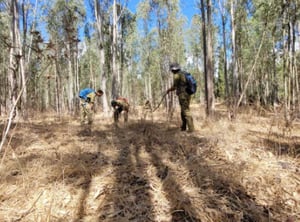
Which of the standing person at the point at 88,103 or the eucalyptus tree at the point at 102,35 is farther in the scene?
the eucalyptus tree at the point at 102,35

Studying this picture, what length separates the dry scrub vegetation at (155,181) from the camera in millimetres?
2334

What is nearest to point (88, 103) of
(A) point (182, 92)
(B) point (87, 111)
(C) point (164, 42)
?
(B) point (87, 111)

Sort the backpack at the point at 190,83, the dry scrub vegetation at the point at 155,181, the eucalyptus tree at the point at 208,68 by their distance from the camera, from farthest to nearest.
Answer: the eucalyptus tree at the point at 208,68 → the backpack at the point at 190,83 → the dry scrub vegetation at the point at 155,181

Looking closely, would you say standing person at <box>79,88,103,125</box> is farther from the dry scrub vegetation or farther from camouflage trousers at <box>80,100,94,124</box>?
the dry scrub vegetation

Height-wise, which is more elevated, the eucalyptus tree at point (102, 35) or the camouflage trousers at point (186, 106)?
the eucalyptus tree at point (102, 35)

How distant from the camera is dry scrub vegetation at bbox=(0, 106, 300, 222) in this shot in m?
2.33

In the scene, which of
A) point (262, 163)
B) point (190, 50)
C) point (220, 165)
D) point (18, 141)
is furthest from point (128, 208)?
point (190, 50)

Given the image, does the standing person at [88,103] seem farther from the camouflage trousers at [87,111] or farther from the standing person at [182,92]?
the standing person at [182,92]

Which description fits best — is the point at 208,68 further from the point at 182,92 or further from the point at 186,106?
the point at 186,106

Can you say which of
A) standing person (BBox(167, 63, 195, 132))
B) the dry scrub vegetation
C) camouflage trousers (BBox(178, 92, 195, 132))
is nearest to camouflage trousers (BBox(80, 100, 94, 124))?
the dry scrub vegetation

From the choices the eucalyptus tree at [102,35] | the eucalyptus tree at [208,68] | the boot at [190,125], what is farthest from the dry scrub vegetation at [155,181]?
the eucalyptus tree at [102,35]

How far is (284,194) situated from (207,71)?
4798 mm

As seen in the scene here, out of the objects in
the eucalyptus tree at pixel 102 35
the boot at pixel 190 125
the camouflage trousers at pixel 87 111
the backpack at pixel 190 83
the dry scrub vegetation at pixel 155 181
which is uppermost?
the eucalyptus tree at pixel 102 35

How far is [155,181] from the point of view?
2902mm
